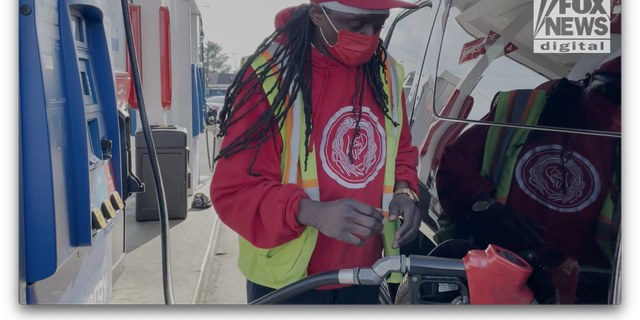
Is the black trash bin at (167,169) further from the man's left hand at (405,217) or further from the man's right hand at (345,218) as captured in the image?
the man's right hand at (345,218)

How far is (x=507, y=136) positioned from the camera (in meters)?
1.72

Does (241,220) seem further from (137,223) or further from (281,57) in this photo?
(137,223)

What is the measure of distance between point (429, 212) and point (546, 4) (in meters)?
0.85

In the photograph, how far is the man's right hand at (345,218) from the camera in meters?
1.66

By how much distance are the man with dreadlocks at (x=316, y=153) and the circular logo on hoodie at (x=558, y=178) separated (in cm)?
41

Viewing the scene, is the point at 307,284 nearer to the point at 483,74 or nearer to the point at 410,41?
the point at 483,74

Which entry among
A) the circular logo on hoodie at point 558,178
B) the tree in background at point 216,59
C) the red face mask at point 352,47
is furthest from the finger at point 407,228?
the tree in background at point 216,59

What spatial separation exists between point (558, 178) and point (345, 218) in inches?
22.4

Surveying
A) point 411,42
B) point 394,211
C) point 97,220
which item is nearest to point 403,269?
point 394,211

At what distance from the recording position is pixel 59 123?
5.65ft

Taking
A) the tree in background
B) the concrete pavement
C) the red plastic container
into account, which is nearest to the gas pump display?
the red plastic container

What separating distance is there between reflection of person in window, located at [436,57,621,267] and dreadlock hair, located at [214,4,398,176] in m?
0.47
